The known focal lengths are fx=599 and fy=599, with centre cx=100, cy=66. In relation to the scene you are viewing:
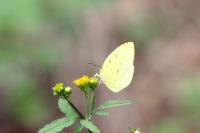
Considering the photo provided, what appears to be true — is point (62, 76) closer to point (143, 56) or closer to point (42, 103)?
point (42, 103)

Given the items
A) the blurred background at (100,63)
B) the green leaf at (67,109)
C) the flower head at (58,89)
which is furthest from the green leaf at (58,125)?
the blurred background at (100,63)

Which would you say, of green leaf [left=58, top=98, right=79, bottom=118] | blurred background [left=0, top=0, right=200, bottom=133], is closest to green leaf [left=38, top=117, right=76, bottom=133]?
green leaf [left=58, top=98, right=79, bottom=118]

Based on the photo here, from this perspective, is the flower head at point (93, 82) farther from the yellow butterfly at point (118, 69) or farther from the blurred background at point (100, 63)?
the blurred background at point (100, 63)

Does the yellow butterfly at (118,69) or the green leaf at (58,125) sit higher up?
the yellow butterfly at (118,69)

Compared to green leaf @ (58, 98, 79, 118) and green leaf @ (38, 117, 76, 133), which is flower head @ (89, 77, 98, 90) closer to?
green leaf @ (58, 98, 79, 118)

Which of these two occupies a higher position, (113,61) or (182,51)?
(182,51)

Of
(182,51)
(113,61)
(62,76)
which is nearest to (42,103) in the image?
(62,76)
